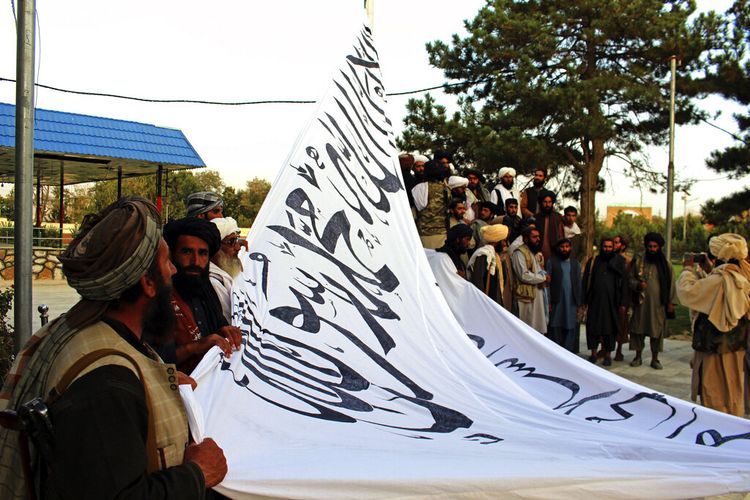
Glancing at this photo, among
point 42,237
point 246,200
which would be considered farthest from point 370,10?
point 246,200

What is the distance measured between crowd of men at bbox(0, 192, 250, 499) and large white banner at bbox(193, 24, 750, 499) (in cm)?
39

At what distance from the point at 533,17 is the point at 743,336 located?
481 inches

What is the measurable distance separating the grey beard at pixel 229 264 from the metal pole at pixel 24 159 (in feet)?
4.14

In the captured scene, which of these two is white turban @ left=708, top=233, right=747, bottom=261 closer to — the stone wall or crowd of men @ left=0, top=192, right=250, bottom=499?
crowd of men @ left=0, top=192, right=250, bottom=499

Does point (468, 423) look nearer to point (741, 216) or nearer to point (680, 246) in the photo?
point (741, 216)

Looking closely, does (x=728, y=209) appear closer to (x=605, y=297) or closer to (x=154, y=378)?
(x=605, y=297)

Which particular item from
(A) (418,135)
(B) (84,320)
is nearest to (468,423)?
(B) (84,320)

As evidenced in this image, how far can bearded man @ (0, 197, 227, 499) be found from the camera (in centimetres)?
124

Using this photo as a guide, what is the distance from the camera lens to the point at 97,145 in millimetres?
13695

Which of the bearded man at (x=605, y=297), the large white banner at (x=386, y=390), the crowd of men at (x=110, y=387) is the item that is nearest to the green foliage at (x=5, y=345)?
the large white banner at (x=386, y=390)

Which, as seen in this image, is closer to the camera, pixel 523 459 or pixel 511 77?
pixel 523 459

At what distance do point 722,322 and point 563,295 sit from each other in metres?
2.33

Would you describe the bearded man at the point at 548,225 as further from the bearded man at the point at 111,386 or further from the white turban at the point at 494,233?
the bearded man at the point at 111,386

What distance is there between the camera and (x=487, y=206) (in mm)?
8172
